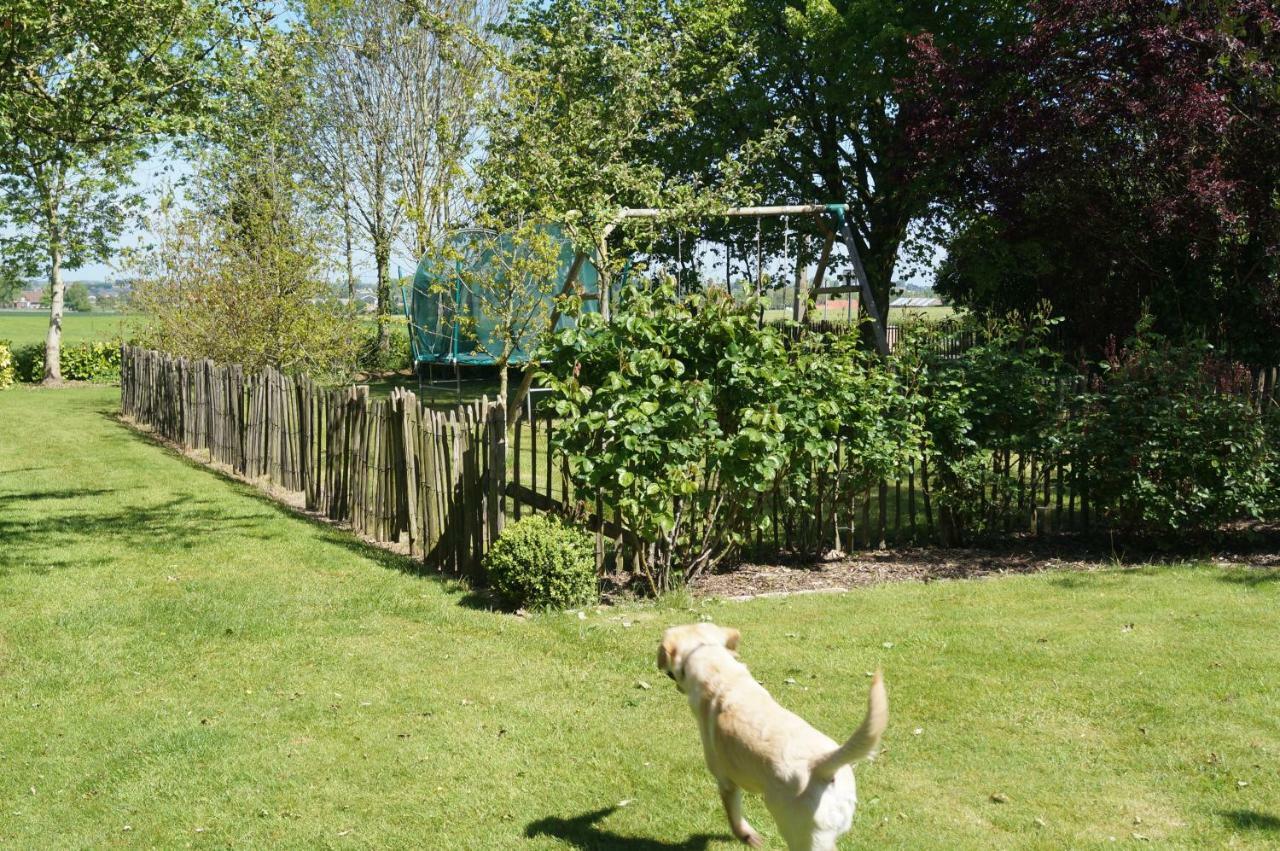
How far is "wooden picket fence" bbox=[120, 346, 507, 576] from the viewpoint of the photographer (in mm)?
7777

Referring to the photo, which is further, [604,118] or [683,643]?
[604,118]

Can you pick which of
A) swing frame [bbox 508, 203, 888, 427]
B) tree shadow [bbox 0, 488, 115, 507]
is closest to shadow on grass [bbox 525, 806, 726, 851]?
swing frame [bbox 508, 203, 888, 427]

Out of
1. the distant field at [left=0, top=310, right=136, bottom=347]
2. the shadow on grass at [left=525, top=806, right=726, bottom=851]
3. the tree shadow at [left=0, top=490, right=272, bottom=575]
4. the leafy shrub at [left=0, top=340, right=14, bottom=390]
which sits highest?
the distant field at [left=0, top=310, right=136, bottom=347]

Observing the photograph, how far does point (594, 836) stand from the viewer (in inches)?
162

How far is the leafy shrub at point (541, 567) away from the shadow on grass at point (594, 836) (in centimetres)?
282

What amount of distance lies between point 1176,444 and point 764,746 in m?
6.29

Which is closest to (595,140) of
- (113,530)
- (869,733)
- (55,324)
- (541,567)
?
(113,530)

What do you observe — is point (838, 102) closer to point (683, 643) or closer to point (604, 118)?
point (604, 118)

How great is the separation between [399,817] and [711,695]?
148 cm

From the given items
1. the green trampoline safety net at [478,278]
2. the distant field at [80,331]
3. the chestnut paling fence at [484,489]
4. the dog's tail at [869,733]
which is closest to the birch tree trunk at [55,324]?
the distant field at [80,331]

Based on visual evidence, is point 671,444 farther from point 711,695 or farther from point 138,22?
point 138,22

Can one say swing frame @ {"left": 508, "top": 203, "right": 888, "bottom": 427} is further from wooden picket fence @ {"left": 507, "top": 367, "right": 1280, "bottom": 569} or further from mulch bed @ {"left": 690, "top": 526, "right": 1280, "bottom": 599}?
mulch bed @ {"left": 690, "top": 526, "right": 1280, "bottom": 599}

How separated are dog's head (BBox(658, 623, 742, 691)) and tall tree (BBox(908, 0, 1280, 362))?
27.6ft

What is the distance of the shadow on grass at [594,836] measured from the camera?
13.2 feet
